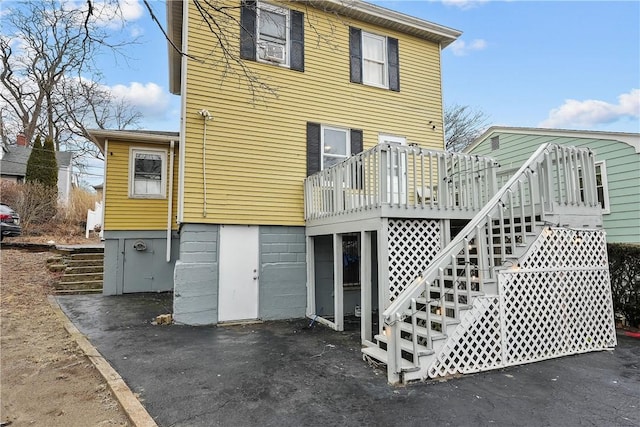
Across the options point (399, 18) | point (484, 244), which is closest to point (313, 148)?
point (399, 18)

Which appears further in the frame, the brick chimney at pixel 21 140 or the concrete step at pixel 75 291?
the brick chimney at pixel 21 140

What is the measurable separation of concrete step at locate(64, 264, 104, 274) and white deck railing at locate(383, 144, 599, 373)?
31.9 ft

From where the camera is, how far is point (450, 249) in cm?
491

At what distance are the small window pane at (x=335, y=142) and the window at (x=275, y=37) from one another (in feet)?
5.46

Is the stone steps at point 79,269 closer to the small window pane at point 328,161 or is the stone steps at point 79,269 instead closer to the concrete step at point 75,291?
the concrete step at point 75,291

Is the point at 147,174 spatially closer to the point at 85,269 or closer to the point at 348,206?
the point at 85,269

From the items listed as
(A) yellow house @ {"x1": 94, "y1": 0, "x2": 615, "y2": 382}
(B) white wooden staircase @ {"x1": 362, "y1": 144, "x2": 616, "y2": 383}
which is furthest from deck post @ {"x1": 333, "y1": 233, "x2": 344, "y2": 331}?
(B) white wooden staircase @ {"x1": 362, "y1": 144, "x2": 616, "y2": 383}

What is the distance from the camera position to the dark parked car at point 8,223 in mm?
13023

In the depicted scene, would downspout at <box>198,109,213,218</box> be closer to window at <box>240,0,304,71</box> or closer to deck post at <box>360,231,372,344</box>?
window at <box>240,0,304,71</box>

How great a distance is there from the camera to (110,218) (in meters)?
9.84

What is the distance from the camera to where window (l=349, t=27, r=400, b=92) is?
30.1ft

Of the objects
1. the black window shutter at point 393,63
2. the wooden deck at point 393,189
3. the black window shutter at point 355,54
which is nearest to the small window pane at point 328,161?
the wooden deck at point 393,189

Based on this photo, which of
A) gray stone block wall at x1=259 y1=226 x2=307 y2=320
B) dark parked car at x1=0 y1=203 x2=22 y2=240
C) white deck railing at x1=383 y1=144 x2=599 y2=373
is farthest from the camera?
dark parked car at x1=0 y1=203 x2=22 y2=240

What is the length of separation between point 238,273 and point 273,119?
11.6 ft
